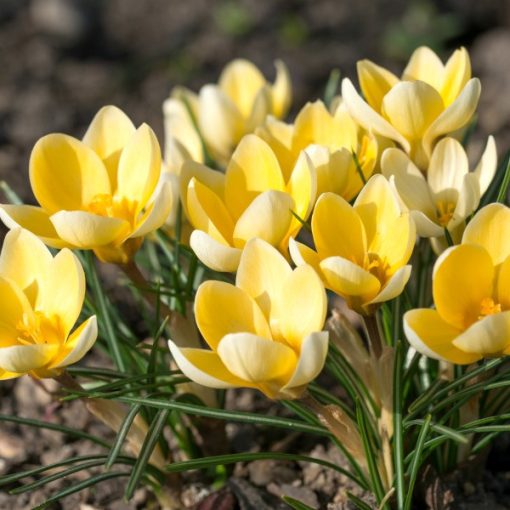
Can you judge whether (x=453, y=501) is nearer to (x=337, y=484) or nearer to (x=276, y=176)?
(x=337, y=484)

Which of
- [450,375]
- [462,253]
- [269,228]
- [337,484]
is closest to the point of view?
[462,253]

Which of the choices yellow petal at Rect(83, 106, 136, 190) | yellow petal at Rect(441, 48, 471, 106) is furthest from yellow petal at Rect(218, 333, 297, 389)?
yellow petal at Rect(441, 48, 471, 106)

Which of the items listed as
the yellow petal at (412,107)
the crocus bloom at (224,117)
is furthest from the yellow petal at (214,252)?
the crocus bloom at (224,117)

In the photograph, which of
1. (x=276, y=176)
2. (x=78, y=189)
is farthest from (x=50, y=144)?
(x=276, y=176)

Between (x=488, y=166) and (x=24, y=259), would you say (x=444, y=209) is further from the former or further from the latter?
(x=24, y=259)

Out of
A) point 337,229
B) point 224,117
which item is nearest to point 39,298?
point 337,229

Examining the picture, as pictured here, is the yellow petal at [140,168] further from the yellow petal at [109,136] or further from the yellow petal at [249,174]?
the yellow petal at [249,174]
